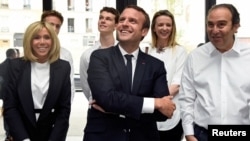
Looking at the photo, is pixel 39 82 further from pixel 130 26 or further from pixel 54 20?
pixel 54 20

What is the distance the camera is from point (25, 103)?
6.89 feet

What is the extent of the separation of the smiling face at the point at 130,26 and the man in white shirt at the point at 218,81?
1.26ft

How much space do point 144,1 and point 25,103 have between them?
2589 mm

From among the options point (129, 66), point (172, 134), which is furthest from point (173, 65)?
point (129, 66)

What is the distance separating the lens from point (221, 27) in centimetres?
194

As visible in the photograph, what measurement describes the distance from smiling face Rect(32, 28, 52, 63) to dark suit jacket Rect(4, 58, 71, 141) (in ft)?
0.25

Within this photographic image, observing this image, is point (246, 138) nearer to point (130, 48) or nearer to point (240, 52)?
point (240, 52)

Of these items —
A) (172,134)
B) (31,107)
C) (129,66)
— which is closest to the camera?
(129,66)

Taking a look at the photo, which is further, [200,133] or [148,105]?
[200,133]

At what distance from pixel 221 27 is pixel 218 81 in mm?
302

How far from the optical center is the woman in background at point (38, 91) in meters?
2.11

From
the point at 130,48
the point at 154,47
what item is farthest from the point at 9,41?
the point at 130,48

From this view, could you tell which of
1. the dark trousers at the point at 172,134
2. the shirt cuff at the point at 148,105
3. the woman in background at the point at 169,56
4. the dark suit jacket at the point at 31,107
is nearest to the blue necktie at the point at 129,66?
the shirt cuff at the point at 148,105

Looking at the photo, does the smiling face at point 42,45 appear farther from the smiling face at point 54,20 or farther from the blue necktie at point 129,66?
the smiling face at point 54,20
